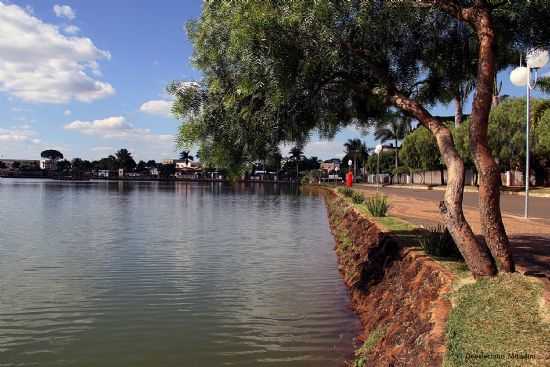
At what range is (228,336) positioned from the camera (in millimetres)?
10016

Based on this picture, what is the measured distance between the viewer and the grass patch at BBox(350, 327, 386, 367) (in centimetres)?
794

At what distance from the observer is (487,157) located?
324 inches

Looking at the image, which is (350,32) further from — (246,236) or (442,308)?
(246,236)

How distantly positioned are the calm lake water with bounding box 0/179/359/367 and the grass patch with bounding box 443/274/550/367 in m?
2.75

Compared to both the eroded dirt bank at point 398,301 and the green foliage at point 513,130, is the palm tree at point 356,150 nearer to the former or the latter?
the green foliage at point 513,130

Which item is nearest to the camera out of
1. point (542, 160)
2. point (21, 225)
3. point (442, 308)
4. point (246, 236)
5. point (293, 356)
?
point (442, 308)

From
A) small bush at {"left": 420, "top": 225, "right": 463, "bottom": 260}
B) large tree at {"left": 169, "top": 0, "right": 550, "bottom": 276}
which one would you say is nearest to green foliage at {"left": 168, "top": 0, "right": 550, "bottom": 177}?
large tree at {"left": 169, "top": 0, "right": 550, "bottom": 276}

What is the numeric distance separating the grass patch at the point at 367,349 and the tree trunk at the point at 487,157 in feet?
7.26

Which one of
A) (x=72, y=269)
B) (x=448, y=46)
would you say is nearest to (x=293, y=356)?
(x=448, y=46)

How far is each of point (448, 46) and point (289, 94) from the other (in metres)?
3.86

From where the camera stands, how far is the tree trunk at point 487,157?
815 cm

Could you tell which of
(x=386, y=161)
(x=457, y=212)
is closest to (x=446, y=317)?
(x=457, y=212)

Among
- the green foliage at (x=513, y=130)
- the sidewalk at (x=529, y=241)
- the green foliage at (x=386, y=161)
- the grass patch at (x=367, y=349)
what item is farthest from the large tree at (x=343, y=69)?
the green foliage at (x=386, y=161)

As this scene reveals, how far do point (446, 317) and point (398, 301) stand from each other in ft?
7.78
